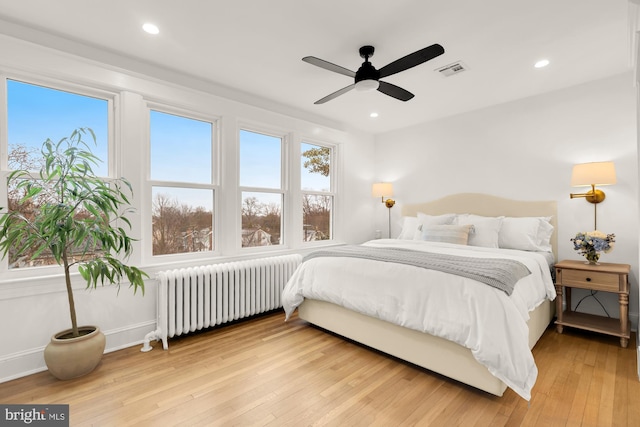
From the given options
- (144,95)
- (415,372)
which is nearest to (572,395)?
(415,372)

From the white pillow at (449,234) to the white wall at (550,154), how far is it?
0.89 meters

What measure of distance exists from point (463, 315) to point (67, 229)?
2.64 meters

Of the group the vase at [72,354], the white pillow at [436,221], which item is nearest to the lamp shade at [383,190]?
the white pillow at [436,221]

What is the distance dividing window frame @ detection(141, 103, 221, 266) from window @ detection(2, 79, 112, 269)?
1.17 ft

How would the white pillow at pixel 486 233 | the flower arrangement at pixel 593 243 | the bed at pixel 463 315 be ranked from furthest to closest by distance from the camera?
the white pillow at pixel 486 233 → the flower arrangement at pixel 593 243 → the bed at pixel 463 315

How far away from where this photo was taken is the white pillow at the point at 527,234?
320 centimetres

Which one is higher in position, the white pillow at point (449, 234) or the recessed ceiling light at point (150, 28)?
the recessed ceiling light at point (150, 28)

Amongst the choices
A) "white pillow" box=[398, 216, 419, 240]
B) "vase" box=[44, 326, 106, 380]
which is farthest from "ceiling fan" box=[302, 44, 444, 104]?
"vase" box=[44, 326, 106, 380]

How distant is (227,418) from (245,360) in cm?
69

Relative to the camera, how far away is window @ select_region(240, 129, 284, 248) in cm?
361

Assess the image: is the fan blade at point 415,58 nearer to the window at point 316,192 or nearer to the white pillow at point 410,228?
the window at point 316,192

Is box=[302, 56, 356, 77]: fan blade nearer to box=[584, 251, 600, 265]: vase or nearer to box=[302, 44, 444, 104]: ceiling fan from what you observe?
box=[302, 44, 444, 104]: ceiling fan

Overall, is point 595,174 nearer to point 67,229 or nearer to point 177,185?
point 177,185

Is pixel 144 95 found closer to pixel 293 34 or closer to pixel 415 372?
pixel 293 34
